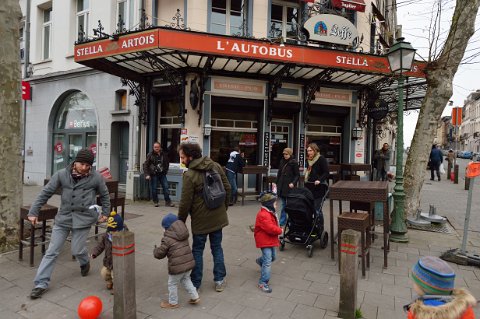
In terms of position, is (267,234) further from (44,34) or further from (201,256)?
(44,34)

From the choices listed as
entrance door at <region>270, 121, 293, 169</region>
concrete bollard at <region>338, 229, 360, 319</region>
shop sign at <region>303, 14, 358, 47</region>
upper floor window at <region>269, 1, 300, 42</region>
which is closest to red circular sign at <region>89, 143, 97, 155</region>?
entrance door at <region>270, 121, 293, 169</region>

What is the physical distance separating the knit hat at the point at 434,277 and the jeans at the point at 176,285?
2.40 metres

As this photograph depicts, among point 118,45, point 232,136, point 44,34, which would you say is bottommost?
point 232,136

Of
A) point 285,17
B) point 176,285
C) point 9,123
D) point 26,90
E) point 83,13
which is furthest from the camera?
point 26,90

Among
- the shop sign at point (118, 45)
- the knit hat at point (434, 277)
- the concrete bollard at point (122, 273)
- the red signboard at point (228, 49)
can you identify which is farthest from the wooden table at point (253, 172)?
the knit hat at point (434, 277)

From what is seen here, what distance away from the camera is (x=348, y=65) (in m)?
9.17

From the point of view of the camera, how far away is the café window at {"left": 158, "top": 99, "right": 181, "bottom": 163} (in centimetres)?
1050

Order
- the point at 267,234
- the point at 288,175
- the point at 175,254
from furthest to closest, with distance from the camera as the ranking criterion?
the point at 288,175, the point at 267,234, the point at 175,254

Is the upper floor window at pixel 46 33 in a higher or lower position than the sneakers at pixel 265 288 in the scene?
higher

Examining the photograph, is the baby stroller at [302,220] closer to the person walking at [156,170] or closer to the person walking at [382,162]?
the person walking at [156,170]

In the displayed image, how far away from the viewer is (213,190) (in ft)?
12.7

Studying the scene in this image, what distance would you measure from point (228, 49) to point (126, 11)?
5.61 meters

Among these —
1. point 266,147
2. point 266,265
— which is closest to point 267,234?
point 266,265

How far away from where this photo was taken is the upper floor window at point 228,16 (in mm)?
10328
